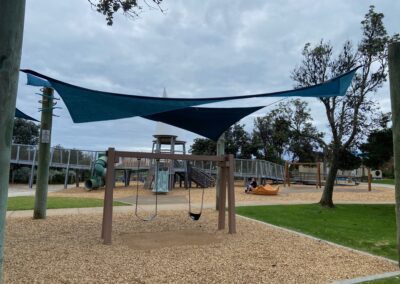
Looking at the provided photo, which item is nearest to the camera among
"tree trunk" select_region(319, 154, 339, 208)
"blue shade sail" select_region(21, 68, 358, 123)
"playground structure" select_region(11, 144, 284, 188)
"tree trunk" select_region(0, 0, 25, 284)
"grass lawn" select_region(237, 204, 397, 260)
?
"tree trunk" select_region(0, 0, 25, 284)

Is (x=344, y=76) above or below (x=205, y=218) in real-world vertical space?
above

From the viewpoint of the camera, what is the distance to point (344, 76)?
672 cm

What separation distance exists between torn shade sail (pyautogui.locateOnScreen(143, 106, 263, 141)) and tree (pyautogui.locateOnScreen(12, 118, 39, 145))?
37.0 metres

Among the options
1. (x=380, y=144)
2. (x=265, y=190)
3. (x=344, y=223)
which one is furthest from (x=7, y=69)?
(x=265, y=190)

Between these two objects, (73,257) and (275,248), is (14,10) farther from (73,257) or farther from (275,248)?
(275,248)

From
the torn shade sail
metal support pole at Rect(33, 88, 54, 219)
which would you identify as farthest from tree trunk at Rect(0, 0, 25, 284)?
metal support pole at Rect(33, 88, 54, 219)

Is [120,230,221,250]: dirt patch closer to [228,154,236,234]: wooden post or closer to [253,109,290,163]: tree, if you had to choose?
[228,154,236,234]: wooden post

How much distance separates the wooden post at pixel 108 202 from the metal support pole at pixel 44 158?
9.78 ft

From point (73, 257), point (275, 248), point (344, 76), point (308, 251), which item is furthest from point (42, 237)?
point (344, 76)

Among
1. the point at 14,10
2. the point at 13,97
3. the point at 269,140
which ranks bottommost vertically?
the point at 13,97

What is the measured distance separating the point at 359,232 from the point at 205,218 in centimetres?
353

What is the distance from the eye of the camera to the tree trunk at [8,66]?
8.04ft

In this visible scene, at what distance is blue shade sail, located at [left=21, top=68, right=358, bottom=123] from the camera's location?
6078mm

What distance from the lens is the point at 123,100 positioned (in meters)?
6.31
